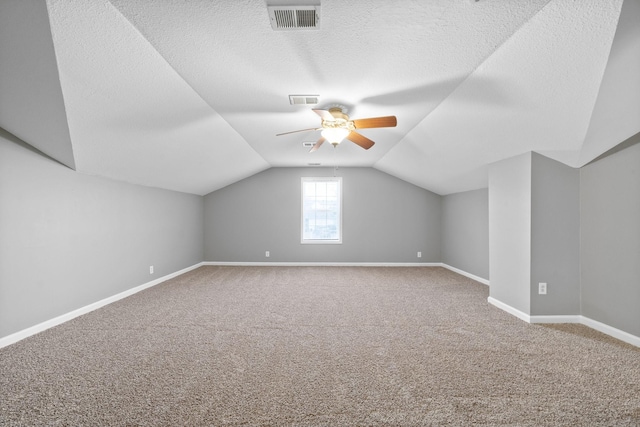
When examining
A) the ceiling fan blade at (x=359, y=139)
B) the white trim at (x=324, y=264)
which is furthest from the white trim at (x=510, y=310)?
the white trim at (x=324, y=264)

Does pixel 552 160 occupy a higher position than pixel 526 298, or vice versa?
pixel 552 160

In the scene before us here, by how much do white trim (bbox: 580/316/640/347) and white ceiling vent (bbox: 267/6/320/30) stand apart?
12.4ft

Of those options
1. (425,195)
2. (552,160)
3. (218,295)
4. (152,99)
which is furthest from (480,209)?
(152,99)

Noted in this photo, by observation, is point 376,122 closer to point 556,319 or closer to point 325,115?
point 325,115

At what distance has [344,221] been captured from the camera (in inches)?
266

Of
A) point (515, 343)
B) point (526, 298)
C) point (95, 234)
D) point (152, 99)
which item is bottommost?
point (515, 343)

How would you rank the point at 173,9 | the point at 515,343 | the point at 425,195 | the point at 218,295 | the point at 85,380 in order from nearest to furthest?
the point at 173,9 → the point at 85,380 → the point at 515,343 → the point at 218,295 → the point at 425,195

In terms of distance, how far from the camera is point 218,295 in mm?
4211

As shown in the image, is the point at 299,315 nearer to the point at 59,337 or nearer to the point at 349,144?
the point at 59,337

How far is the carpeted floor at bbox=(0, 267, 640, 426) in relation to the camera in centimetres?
166

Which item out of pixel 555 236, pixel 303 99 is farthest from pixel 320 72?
pixel 555 236

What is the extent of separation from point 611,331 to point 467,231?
292 centimetres

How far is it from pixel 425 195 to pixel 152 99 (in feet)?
19.1

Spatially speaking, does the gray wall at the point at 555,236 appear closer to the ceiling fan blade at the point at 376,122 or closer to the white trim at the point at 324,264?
the ceiling fan blade at the point at 376,122
